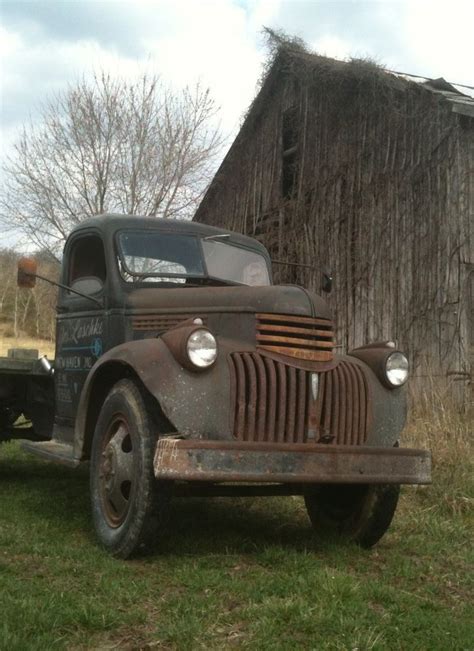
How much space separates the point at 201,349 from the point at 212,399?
0.27 meters

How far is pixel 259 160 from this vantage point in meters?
15.2

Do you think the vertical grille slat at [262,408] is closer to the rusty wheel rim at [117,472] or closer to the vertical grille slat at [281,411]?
the vertical grille slat at [281,411]

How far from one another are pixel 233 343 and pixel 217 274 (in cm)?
145

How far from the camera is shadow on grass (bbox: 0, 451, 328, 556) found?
4695mm

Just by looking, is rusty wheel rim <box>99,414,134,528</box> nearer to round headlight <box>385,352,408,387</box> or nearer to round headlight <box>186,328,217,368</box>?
round headlight <box>186,328,217,368</box>

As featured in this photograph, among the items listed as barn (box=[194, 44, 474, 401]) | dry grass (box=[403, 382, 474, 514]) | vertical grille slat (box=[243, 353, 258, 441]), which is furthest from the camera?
barn (box=[194, 44, 474, 401])

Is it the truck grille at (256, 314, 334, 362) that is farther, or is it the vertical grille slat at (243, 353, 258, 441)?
the truck grille at (256, 314, 334, 362)

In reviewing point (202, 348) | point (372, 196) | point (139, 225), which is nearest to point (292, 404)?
point (202, 348)

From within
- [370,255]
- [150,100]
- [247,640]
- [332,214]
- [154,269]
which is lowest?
[247,640]

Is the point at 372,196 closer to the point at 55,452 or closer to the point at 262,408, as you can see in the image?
the point at 55,452

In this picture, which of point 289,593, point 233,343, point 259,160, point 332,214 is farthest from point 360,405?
point 259,160

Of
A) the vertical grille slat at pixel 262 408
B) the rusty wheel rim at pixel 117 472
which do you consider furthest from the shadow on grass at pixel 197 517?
the vertical grille slat at pixel 262 408

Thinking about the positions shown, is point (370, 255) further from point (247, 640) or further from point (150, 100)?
point (150, 100)

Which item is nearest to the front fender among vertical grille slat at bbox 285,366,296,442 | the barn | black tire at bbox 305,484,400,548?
vertical grille slat at bbox 285,366,296,442
